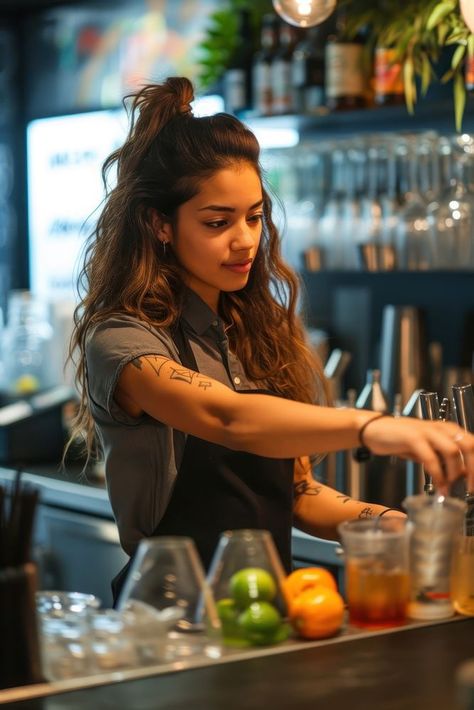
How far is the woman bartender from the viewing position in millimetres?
2229

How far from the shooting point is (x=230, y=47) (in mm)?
4398

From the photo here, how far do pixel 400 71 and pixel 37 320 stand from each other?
80.2 inches

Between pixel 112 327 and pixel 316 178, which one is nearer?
pixel 112 327

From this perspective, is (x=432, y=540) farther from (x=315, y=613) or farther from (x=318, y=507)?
(x=318, y=507)

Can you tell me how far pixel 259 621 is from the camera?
1.78 metres

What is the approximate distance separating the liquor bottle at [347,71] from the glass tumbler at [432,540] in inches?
88.1

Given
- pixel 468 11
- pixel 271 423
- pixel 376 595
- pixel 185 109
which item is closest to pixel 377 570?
pixel 376 595

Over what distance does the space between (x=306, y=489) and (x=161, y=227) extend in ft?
1.87

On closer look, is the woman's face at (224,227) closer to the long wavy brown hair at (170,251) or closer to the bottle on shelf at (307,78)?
the long wavy brown hair at (170,251)

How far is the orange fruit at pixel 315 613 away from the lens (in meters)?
1.85

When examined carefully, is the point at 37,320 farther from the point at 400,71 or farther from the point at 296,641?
the point at 296,641

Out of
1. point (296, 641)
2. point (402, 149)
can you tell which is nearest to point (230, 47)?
point (402, 149)

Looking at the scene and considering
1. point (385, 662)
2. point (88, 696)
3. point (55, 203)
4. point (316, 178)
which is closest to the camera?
point (88, 696)

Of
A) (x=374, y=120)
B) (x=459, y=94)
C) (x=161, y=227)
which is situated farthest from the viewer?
(x=374, y=120)
